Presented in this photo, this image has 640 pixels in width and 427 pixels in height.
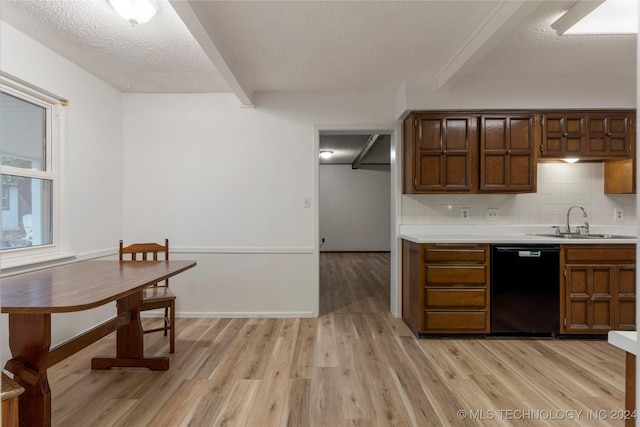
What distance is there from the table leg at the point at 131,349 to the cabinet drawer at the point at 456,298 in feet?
7.13

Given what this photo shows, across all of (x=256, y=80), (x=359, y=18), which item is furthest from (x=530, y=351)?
(x=256, y=80)

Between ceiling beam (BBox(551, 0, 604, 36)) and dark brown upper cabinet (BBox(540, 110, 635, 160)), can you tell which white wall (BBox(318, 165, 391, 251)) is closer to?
dark brown upper cabinet (BBox(540, 110, 635, 160))

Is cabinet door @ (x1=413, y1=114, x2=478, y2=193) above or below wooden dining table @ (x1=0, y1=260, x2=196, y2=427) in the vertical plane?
above

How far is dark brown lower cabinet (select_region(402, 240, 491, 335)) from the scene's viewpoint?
3.10 m

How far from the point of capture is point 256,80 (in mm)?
3436

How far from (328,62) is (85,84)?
219cm

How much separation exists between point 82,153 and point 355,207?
22.0 feet

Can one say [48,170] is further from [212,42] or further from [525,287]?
[525,287]

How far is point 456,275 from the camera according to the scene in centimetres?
310

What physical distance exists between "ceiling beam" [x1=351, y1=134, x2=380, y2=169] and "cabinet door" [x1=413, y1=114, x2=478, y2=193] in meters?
2.39

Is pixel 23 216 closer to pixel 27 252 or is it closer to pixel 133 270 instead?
pixel 27 252

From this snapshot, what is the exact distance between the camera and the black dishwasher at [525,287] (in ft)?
10.1

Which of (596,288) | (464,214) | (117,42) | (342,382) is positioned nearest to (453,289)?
(464,214)

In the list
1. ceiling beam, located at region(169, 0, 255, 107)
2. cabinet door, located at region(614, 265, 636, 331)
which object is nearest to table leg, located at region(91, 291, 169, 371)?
ceiling beam, located at region(169, 0, 255, 107)
